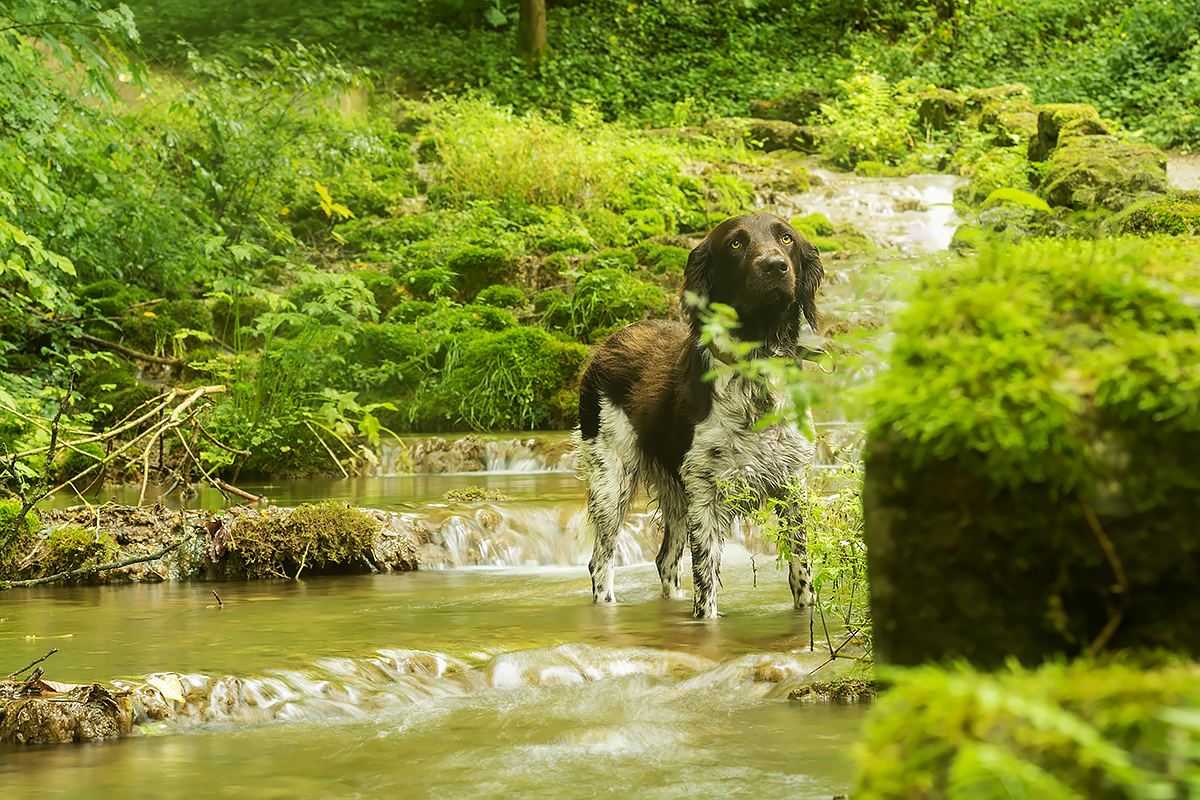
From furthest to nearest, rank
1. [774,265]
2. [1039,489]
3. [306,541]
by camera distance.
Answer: [306,541], [774,265], [1039,489]

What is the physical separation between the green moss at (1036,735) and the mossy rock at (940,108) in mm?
20685

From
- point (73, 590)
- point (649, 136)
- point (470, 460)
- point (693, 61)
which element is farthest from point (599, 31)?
point (73, 590)

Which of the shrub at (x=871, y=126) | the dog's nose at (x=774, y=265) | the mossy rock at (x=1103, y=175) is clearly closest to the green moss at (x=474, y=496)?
the dog's nose at (x=774, y=265)

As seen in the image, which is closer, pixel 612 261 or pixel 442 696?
pixel 442 696

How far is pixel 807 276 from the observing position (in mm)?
4980

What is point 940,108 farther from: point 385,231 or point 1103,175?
point 385,231

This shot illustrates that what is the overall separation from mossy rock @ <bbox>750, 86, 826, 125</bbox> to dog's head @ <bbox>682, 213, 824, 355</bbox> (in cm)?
1761

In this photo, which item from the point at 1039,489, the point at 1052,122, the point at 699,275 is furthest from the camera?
the point at 1052,122

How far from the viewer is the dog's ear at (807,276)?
194 inches

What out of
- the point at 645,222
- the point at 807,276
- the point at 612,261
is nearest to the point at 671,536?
the point at 807,276

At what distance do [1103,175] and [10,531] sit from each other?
42.3 ft

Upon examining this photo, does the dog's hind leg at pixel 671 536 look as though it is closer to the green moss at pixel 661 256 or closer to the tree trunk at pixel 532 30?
the green moss at pixel 661 256

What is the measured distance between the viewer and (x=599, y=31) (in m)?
24.8

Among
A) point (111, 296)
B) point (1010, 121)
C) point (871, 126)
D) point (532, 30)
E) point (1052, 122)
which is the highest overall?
point (532, 30)
